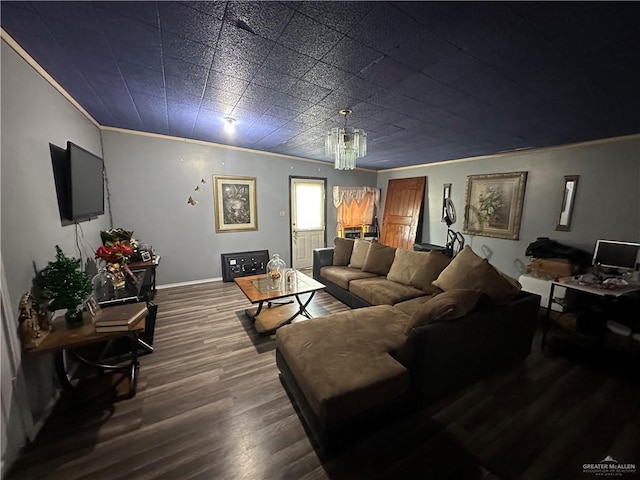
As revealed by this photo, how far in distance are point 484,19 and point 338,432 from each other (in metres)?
2.34

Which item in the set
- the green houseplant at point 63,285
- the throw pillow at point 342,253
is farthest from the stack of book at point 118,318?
the throw pillow at point 342,253

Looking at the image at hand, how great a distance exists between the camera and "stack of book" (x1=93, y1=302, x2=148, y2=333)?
1.69 meters

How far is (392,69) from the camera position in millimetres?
1733

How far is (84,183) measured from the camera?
2.32 m

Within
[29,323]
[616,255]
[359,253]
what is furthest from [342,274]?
[616,255]

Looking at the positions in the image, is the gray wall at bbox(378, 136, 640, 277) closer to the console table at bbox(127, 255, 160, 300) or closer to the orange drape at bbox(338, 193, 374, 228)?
the orange drape at bbox(338, 193, 374, 228)

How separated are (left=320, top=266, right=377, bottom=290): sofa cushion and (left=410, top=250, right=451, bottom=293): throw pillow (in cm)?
71

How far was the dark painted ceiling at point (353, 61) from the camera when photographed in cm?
122

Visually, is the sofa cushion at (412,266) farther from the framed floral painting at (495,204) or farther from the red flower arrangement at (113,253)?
the red flower arrangement at (113,253)

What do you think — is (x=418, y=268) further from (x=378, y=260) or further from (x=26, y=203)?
(x=26, y=203)

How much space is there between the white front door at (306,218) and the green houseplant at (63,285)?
3843 millimetres

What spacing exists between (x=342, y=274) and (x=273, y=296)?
1.22m

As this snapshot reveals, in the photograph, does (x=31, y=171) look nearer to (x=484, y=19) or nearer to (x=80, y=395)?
(x=80, y=395)

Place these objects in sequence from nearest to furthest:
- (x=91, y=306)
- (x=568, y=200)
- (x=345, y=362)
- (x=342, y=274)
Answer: (x=345, y=362) → (x=91, y=306) → (x=568, y=200) → (x=342, y=274)
